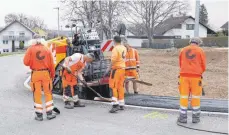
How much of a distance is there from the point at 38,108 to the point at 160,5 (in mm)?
59562

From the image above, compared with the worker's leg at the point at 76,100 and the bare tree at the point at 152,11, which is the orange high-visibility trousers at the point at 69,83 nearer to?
the worker's leg at the point at 76,100

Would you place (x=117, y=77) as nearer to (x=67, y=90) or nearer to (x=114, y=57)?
(x=114, y=57)

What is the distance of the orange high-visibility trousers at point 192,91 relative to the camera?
706 centimetres

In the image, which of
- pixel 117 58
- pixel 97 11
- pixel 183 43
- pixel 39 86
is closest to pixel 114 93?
pixel 117 58

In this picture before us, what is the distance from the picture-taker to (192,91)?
23.4 ft

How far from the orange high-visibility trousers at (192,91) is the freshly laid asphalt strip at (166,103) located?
1.08m

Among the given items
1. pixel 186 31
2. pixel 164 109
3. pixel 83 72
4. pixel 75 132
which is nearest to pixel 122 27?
pixel 83 72

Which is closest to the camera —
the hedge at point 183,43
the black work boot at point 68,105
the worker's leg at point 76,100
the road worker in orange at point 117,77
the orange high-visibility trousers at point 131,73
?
the road worker in orange at point 117,77

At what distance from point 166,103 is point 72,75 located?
2333 millimetres

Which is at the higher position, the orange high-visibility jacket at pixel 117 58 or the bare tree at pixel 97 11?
the bare tree at pixel 97 11

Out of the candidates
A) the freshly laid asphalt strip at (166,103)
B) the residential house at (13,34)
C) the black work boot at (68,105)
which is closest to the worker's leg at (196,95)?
the freshly laid asphalt strip at (166,103)

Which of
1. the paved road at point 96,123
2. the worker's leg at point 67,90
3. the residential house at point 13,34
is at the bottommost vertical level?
the paved road at point 96,123

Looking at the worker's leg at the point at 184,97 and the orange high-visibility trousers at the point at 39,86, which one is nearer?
the worker's leg at the point at 184,97

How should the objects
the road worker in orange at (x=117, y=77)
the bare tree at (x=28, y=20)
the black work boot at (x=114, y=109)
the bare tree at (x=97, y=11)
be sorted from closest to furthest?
the black work boot at (x=114, y=109) → the road worker in orange at (x=117, y=77) → the bare tree at (x=97, y=11) → the bare tree at (x=28, y=20)
